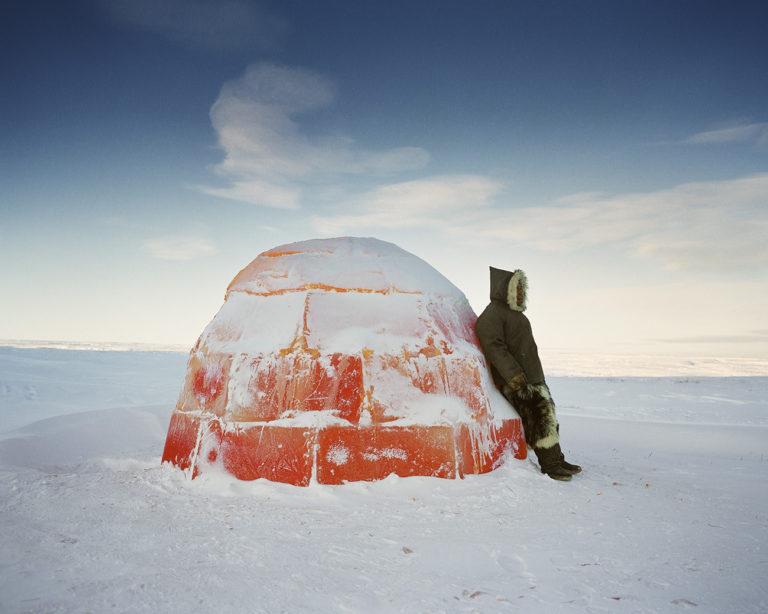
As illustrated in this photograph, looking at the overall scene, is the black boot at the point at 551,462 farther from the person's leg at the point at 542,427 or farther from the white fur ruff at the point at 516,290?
the white fur ruff at the point at 516,290

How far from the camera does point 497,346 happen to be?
500 cm

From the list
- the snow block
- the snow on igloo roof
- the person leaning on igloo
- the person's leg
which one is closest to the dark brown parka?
the person leaning on igloo

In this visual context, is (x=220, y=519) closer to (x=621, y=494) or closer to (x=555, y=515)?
(x=555, y=515)

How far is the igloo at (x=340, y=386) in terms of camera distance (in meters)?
4.27

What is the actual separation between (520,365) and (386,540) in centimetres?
243

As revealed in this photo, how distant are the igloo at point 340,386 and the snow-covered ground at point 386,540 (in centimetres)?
21

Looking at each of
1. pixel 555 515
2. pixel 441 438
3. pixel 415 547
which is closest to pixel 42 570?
pixel 415 547

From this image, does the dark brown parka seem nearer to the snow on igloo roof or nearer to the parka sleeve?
the parka sleeve

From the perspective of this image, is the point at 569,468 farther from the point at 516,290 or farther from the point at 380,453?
the point at 380,453

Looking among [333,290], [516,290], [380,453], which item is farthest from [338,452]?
[516,290]

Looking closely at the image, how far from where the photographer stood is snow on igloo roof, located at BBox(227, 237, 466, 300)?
4.92 meters

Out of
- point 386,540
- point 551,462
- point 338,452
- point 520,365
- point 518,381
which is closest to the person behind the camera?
point 386,540

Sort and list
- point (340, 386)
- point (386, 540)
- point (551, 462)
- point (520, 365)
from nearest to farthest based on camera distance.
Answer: point (386, 540) < point (340, 386) < point (551, 462) < point (520, 365)

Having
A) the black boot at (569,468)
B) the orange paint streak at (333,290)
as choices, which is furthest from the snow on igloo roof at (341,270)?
the black boot at (569,468)
